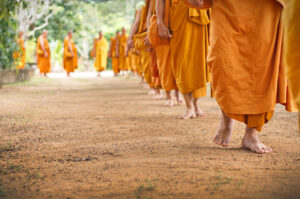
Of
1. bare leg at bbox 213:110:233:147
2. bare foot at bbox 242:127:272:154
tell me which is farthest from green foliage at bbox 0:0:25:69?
bare foot at bbox 242:127:272:154

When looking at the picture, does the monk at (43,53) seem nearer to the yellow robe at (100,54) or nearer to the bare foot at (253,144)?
the yellow robe at (100,54)

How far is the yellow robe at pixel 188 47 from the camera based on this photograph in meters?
4.38

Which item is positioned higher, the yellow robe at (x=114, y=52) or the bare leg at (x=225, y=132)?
the yellow robe at (x=114, y=52)

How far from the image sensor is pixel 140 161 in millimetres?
2707

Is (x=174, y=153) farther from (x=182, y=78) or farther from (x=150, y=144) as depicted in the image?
(x=182, y=78)

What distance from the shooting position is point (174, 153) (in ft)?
9.65

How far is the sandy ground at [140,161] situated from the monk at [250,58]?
361 millimetres

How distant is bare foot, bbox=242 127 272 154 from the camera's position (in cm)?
294

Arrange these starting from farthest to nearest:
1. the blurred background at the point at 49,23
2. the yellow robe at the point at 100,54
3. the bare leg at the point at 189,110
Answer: the yellow robe at the point at 100,54, the blurred background at the point at 49,23, the bare leg at the point at 189,110

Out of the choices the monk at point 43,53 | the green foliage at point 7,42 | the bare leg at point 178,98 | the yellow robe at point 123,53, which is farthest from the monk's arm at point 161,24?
the monk at point 43,53

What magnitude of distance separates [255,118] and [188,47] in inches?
67.1

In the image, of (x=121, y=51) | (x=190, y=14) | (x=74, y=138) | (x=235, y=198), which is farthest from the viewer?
(x=121, y=51)

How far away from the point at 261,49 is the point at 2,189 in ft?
6.15

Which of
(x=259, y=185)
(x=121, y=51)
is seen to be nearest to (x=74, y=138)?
(x=259, y=185)
